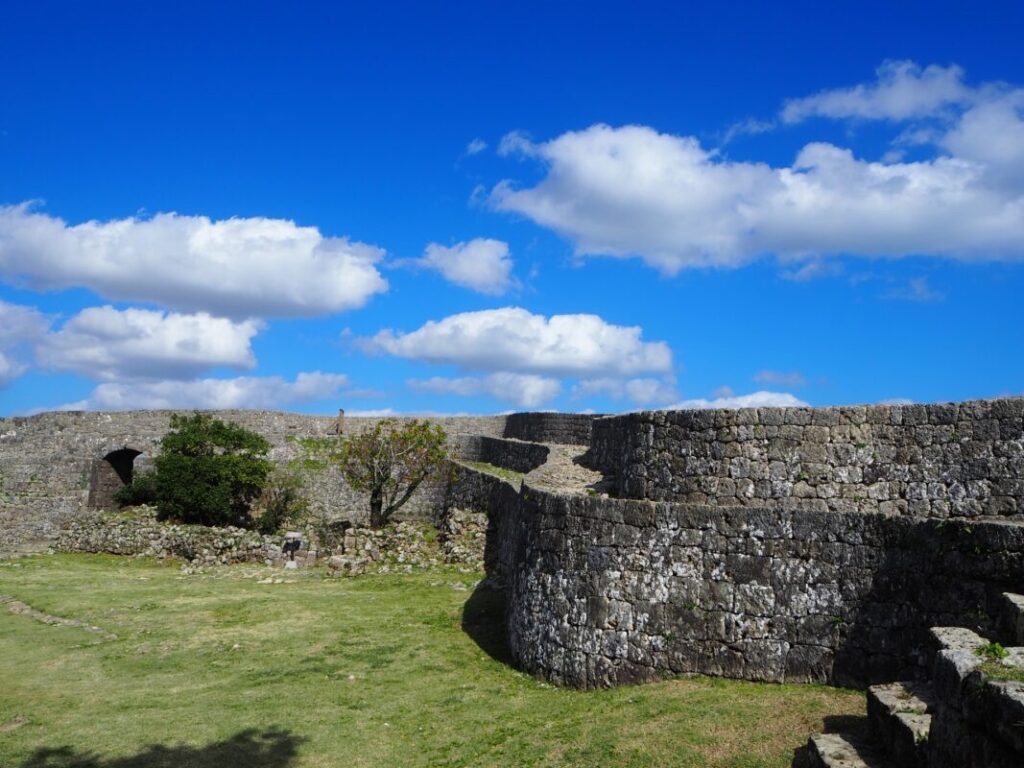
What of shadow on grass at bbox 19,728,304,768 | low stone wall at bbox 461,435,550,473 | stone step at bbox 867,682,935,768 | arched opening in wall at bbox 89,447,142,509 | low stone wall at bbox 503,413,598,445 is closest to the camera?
stone step at bbox 867,682,935,768

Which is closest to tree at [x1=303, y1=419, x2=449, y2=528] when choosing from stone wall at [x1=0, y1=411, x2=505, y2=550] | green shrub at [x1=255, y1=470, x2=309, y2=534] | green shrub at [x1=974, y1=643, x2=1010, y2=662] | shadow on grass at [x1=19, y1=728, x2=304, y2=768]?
stone wall at [x1=0, y1=411, x2=505, y2=550]

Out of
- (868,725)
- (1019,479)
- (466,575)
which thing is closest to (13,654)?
(466,575)

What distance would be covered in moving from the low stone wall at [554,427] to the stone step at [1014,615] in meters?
23.9

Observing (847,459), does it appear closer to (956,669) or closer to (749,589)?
(749,589)

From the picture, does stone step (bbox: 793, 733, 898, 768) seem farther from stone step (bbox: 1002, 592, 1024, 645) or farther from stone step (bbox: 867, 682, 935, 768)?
stone step (bbox: 1002, 592, 1024, 645)

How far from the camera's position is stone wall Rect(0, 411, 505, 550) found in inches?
1278

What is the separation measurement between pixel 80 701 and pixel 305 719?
13.3 feet

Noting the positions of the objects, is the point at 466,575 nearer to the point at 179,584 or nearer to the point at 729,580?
the point at 179,584

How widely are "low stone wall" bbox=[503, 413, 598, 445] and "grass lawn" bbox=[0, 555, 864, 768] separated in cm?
1704

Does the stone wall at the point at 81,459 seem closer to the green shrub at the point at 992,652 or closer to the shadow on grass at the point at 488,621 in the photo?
the shadow on grass at the point at 488,621

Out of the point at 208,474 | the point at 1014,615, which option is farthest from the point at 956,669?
the point at 208,474

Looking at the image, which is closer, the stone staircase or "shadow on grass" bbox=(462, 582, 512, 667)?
the stone staircase

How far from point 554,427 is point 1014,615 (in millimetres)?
30670

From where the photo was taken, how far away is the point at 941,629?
25.5 feet
